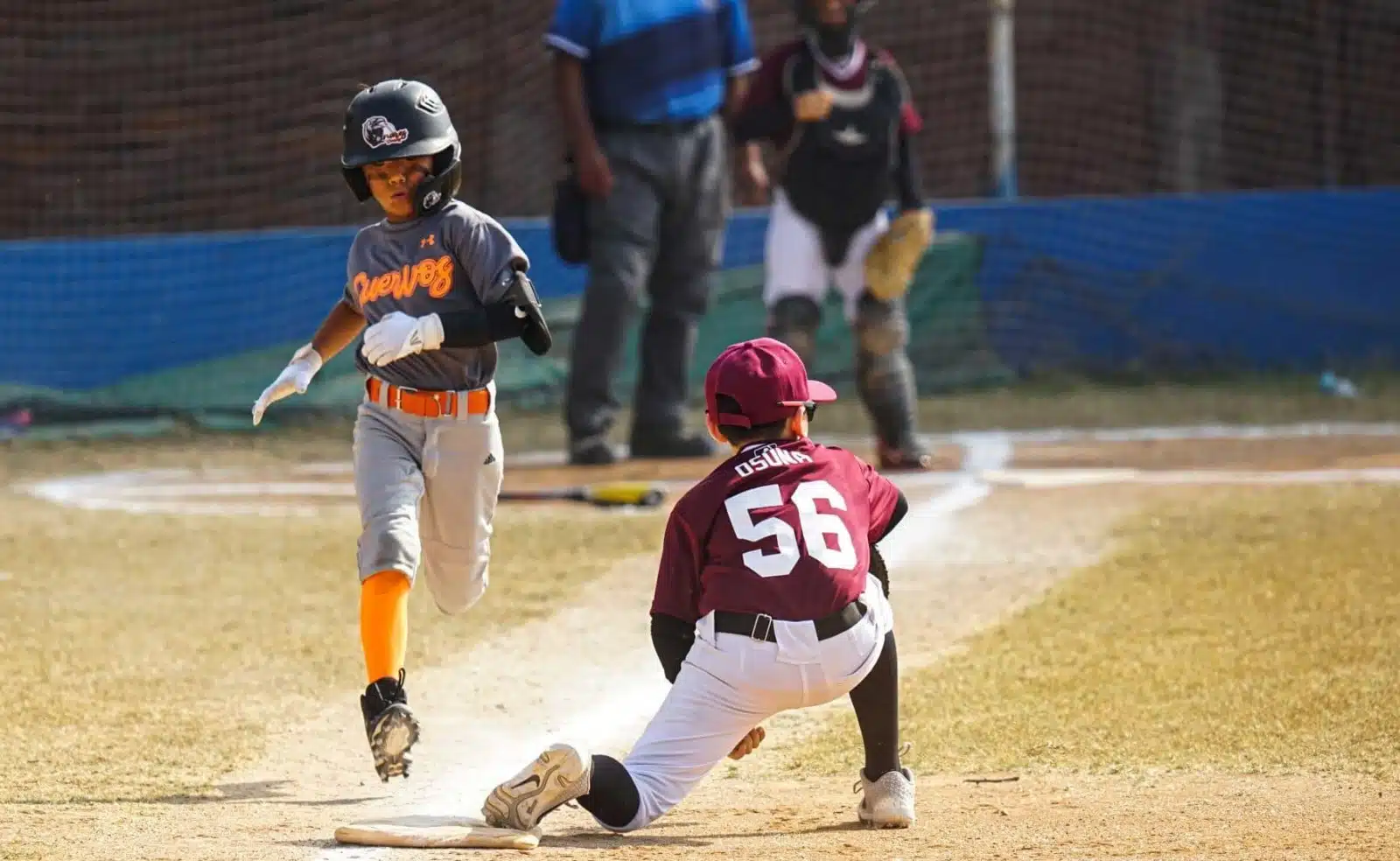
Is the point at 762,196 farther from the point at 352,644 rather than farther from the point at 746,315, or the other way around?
the point at 352,644

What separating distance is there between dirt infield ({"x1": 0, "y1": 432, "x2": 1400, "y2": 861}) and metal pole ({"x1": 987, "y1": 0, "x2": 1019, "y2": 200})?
403 centimetres

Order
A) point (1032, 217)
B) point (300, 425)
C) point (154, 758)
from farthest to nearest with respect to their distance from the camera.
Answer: point (1032, 217) < point (300, 425) < point (154, 758)

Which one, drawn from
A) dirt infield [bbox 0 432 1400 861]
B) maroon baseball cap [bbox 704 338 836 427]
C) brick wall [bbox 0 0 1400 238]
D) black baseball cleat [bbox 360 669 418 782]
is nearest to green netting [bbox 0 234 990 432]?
brick wall [bbox 0 0 1400 238]

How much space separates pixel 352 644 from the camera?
20.5 ft

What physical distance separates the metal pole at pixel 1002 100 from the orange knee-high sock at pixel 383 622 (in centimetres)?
874

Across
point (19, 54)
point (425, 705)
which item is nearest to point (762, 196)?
point (425, 705)

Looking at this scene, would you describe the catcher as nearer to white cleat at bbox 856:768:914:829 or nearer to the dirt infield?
the dirt infield

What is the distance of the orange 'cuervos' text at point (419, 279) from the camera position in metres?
5.01

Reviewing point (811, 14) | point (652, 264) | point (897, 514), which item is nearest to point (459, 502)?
point (897, 514)

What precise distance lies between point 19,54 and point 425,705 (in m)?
11.0

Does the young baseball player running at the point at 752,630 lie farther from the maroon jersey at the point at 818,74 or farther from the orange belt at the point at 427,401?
the maroon jersey at the point at 818,74

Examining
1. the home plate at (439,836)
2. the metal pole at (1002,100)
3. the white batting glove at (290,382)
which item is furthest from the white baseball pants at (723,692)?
the metal pole at (1002,100)

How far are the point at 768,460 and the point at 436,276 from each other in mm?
1222

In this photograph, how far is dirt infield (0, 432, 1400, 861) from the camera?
12.8 ft
